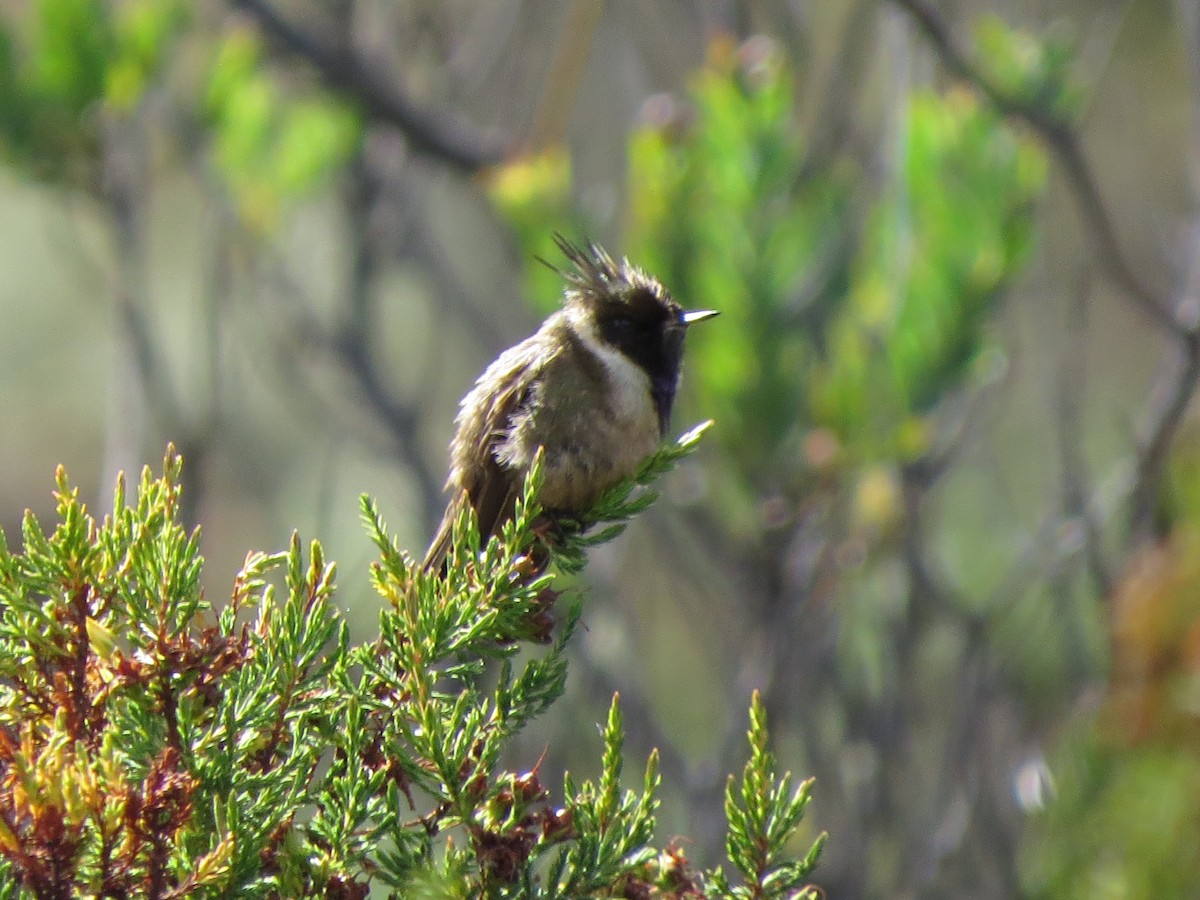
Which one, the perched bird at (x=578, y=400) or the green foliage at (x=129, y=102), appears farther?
the green foliage at (x=129, y=102)

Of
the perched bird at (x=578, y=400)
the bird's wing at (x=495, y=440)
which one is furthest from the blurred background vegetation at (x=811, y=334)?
the bird's wing at (x=495, y=440)

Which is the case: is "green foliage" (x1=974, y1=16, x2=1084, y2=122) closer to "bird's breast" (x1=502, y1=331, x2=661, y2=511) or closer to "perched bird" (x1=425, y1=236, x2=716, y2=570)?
"perched bird" (x1=425, y1=236, x2=716, y2=570)

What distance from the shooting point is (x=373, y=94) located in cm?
623

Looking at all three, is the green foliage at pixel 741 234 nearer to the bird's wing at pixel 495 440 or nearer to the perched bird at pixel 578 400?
the perched bird at pixel 578 400

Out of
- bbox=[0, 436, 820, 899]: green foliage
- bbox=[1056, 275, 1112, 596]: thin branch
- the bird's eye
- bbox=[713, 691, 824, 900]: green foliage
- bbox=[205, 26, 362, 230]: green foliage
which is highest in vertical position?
bbox=[205, 26, 362, 230]: green foliage

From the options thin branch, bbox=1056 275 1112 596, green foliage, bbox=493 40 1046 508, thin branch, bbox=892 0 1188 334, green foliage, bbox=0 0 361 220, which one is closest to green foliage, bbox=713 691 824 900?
thin branch, bbox=892 0 1188 334

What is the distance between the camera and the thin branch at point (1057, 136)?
13.5 feet

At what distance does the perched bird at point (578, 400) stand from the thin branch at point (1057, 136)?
1.05m

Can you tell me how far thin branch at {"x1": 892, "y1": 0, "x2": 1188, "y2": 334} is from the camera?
4.13m

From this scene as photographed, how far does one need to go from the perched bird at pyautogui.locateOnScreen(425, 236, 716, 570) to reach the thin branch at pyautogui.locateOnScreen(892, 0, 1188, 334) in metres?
1.05

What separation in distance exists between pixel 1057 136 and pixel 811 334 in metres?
1.41

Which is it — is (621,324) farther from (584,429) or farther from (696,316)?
(584,429)

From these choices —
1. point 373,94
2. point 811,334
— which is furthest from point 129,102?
point 811,334

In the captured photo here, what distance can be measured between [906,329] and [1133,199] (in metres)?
4.58
